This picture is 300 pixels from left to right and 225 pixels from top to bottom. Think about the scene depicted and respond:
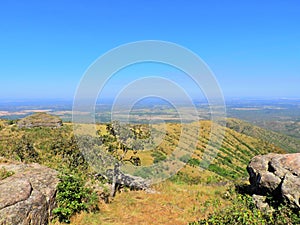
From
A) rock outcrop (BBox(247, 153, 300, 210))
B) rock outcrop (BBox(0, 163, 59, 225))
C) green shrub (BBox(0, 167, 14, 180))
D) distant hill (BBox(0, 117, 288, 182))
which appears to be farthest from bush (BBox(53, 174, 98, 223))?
rock outcrop (BBox(247, 153, 300, 210))

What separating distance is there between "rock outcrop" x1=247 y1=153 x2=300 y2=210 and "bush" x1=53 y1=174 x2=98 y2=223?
23.8 feet

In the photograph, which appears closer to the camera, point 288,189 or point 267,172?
point 288,189

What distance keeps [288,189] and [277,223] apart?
1.71 m

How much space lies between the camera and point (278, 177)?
10367 millimetres

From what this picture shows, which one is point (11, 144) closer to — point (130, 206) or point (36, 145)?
point (36, 145)

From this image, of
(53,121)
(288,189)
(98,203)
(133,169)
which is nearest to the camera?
(288,189)

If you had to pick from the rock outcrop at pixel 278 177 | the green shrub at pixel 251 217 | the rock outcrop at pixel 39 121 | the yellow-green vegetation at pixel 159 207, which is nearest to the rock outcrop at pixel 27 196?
the yellow-green vegetation at pixel 159 207

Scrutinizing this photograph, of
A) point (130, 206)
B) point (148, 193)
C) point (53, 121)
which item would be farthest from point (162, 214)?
point (53, 121)

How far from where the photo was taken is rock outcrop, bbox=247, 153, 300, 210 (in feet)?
29.9

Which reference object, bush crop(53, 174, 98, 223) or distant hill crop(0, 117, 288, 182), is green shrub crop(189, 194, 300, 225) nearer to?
bush crop(53, 174, 98, 223)

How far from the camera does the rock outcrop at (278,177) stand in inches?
358

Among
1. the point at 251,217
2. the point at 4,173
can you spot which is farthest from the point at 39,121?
the point at 251,217

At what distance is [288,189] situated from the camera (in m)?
9.16

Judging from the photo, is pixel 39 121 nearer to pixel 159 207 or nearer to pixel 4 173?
pixel 4 173
